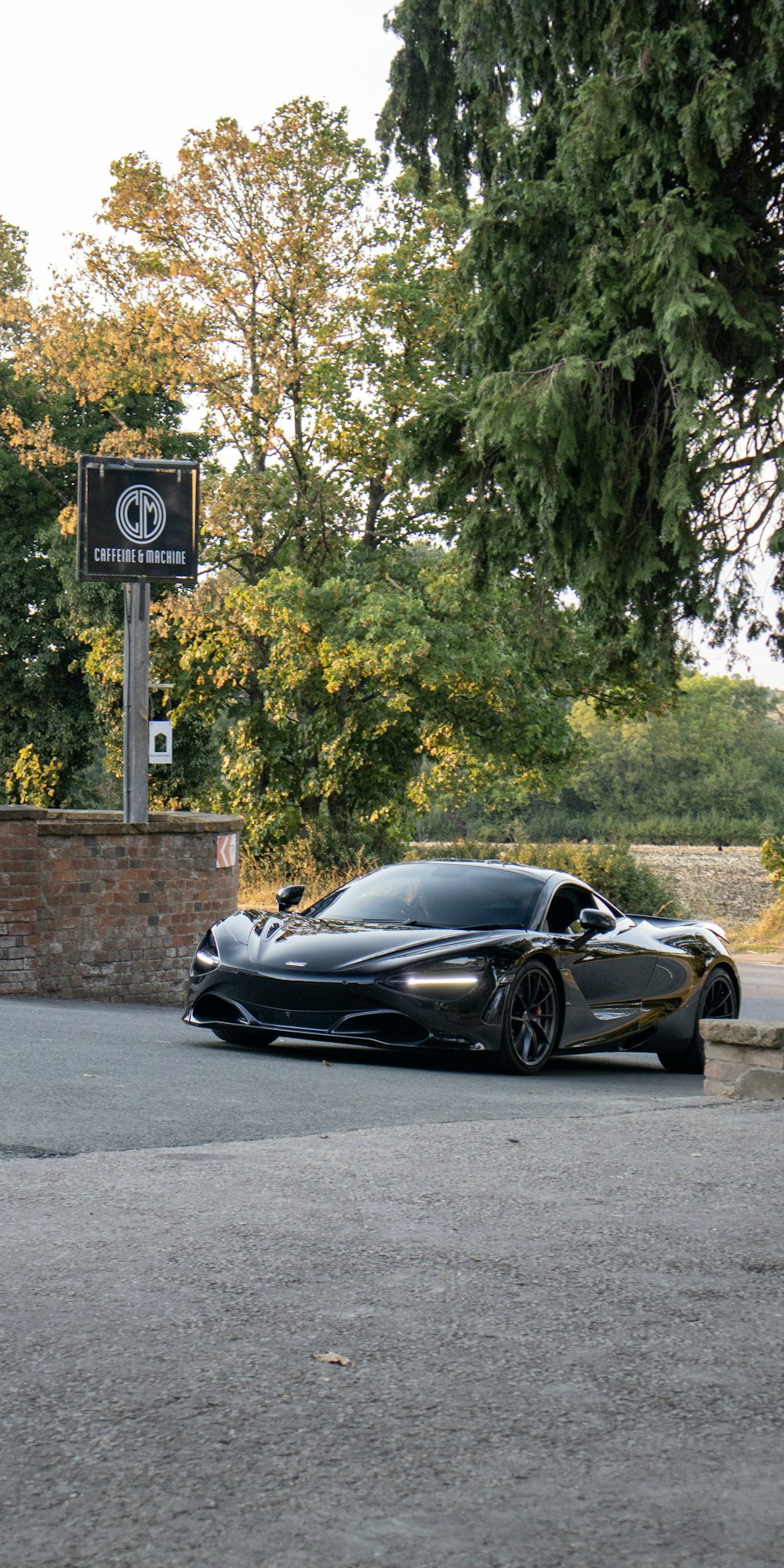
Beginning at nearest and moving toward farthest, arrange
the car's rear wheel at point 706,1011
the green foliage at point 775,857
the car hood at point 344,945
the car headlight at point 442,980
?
the car headlight at point 442,980
the car hood at point 344,945
the car's rear wheel at point 706,1011
the green foliage at point 775,857

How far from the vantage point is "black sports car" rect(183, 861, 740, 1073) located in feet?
30.2

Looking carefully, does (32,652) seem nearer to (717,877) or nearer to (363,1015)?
(363,1015)

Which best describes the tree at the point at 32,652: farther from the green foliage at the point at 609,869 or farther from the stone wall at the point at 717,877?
the stone wall at the point at 717,877

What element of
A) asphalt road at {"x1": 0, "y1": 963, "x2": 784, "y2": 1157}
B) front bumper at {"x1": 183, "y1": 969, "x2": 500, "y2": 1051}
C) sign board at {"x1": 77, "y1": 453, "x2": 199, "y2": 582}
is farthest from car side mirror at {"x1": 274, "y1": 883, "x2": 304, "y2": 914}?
sign board at {"x1": 77, "y1": 453, "x2": 199, "y2": 582}

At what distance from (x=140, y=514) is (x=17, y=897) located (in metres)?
5.29

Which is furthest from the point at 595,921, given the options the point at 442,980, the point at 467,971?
the point at 442,980

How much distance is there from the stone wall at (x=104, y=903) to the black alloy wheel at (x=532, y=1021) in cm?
481

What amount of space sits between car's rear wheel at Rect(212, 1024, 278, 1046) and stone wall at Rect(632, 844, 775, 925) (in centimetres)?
3773

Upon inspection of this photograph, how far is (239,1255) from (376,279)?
26.1 metres

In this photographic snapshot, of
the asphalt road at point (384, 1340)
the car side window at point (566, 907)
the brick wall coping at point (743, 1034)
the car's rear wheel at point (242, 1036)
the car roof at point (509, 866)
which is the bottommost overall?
the car's rear wheel at point (242, 1036)

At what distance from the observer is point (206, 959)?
9.85 metres

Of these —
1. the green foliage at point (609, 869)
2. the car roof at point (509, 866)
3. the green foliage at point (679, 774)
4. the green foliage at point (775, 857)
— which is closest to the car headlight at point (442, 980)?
the car roof at point (509, 866)

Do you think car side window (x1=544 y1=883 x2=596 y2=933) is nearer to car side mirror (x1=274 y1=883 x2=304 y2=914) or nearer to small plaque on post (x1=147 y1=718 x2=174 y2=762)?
car side mirror (x1=274 y1=883 x2=304 y2=914)

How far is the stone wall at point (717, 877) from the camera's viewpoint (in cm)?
5397
